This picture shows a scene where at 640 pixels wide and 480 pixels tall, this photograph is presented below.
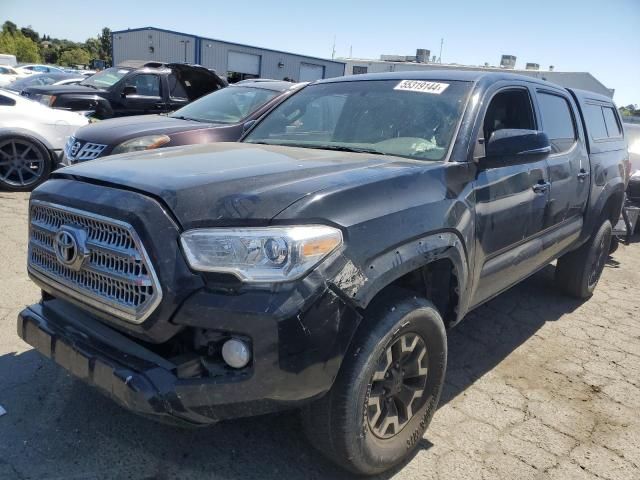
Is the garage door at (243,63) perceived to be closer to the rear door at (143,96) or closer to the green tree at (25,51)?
the rear door at (143,96)

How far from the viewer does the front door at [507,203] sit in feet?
9.93

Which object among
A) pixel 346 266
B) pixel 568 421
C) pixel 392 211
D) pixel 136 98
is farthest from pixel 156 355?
pixel 136 98

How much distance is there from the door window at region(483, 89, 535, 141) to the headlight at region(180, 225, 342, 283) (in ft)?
5.87

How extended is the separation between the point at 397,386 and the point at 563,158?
2.48m

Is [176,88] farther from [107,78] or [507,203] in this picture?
[507,203]

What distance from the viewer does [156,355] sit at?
7.00 feet

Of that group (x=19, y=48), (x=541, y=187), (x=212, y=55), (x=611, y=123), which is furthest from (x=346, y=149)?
(x=19, y=48)

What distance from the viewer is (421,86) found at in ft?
11.1

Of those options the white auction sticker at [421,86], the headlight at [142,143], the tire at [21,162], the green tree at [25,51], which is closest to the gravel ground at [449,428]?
the white auction sticker at [421,86]

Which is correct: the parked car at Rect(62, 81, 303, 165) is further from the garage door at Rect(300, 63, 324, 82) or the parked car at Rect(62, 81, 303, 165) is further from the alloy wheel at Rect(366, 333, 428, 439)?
the garage door at Rect(300, 63, 324, 82)

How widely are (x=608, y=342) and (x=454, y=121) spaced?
2.48m

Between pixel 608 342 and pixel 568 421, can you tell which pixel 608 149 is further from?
pixel 568 421

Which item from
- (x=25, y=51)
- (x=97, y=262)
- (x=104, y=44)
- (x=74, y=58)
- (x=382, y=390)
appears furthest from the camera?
(x=104, y=44)

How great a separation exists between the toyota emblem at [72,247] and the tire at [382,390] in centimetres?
113
